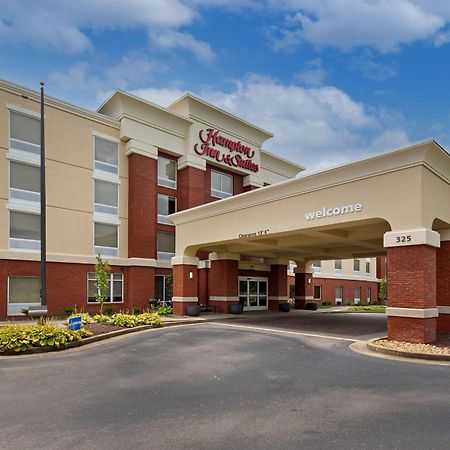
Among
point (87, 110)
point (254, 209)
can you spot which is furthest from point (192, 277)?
point (87, 110)

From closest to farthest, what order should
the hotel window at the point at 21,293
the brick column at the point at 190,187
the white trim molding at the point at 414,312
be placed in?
the white trim molding at the point at 414,312 < the hotel window at the point at 21,293 < the brick column at the point at 190,187

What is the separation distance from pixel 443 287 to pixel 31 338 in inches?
553

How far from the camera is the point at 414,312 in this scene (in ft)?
42.7

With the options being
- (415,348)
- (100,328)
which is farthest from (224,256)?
(415,348)

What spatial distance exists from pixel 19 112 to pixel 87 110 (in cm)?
419

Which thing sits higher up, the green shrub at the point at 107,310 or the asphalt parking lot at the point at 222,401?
the asphalt parking lot at the point at 222,401

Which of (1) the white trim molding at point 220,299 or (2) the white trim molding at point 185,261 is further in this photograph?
(1) the white trim molding at point 220,299

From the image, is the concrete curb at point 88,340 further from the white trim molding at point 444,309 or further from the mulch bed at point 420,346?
the white trim molding at point 444,309

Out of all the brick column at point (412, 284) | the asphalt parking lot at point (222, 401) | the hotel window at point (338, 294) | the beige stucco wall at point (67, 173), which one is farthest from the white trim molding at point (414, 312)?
the hotel window at point (338, 294)

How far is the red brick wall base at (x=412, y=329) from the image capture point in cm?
1287

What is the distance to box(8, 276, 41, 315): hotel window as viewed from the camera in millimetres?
23266

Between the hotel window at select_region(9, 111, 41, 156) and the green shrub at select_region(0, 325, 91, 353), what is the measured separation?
1459cm

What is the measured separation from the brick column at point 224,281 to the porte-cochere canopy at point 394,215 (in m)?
6.58

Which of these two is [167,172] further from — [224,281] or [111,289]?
[224,281]
